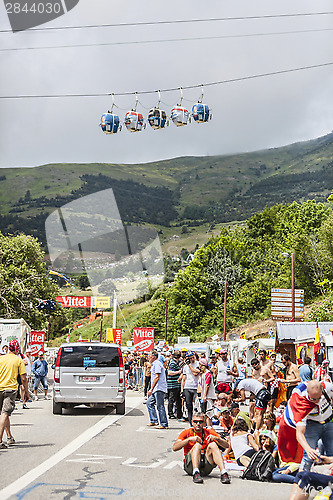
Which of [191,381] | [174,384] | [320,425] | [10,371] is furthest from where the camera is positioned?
[174,384]

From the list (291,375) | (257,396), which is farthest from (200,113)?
(257,396)

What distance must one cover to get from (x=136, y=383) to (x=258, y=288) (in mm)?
41216

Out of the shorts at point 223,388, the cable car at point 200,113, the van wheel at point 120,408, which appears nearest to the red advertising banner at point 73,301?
the cable car at point 200,113

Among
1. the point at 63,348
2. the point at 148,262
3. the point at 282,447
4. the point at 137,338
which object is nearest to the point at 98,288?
the point at 148,262

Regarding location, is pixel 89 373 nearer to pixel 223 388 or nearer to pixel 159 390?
pixel 159 390

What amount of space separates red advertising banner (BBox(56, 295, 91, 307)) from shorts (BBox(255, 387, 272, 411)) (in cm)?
4712

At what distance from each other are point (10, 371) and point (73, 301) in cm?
5008

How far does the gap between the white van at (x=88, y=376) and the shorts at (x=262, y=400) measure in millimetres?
5618

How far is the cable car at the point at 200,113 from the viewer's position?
69.6 ft

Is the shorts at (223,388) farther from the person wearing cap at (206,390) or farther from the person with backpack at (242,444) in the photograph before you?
the person with backpack at (242,444)

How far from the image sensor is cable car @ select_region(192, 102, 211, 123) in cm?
2120

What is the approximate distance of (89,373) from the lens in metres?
17.7

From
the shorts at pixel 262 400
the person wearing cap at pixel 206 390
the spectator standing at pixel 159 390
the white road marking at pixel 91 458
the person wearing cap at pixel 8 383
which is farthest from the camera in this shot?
the spectator standing at pixel 159 390

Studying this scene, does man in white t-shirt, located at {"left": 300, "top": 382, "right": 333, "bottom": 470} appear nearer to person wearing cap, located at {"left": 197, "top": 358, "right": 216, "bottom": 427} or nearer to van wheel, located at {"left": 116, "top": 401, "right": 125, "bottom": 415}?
person wearing cap, located at {"left": 197, "top": 358, "right": 216, "bottom": 427}
